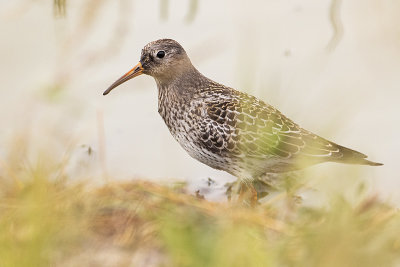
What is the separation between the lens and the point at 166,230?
4.10 meters

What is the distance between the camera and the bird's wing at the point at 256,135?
6.52 meters

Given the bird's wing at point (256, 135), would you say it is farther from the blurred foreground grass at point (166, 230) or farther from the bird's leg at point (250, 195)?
the blurred foreground grass at point (166, 230)

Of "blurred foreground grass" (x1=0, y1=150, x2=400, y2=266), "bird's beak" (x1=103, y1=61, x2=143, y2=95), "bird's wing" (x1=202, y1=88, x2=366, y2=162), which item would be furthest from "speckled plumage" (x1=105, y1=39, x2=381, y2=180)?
"blurred foreground grass" (x1=0, y1=150, x2=400, y2=266)

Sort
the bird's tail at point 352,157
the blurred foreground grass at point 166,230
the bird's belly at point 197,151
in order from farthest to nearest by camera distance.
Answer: the bird's belly at point 197,151, the bird's tail at point 352,157, the blurred foreground grass at point 166,230

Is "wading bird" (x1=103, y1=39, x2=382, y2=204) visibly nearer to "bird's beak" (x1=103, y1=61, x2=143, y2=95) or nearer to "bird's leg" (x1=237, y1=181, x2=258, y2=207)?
"bird's leg" (x1=237, y1=181, x2=258, y2=207)

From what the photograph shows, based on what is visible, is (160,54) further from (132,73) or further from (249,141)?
(249,141)

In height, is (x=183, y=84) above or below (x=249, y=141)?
above

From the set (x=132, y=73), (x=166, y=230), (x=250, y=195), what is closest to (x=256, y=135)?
(x=250, y=195)

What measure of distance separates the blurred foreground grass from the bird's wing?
40.6 inches

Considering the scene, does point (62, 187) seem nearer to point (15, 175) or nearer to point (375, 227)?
point (15, 175)

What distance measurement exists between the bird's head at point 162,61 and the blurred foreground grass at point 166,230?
6.21 feet

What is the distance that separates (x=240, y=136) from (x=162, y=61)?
1134mm

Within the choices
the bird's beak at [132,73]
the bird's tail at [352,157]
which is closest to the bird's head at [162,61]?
the bird's beak at [132,73]

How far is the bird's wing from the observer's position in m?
6.52
